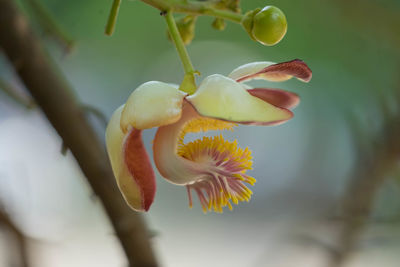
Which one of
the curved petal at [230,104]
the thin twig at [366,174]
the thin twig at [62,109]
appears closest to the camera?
the curved petal at [230,104]

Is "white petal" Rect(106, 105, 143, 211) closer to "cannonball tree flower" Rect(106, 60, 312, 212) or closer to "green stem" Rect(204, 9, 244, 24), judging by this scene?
"cannonball tree flower" Rect(106, 60, 312, 212)

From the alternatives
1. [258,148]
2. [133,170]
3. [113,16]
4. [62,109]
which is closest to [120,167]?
[133,170]

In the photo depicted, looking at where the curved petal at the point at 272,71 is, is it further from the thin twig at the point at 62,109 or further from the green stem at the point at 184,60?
the thin twig at the point at 62,109

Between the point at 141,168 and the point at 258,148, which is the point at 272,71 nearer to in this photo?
the point at 141,168

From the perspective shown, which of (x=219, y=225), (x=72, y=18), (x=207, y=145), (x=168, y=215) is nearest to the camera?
(x=207, y=145)

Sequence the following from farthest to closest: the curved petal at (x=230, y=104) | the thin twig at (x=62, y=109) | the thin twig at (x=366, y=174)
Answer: the thin twig at (x=366, y=174) → the thin twig at (x=62, y=109) → the curved petal at (x=230, y=104)

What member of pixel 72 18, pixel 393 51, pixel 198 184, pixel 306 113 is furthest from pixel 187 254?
pixel 198 184

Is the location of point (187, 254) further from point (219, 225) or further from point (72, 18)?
point (72, 18)

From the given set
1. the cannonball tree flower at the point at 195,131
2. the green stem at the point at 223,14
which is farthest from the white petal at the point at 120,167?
the green stem at the point at 223,14
